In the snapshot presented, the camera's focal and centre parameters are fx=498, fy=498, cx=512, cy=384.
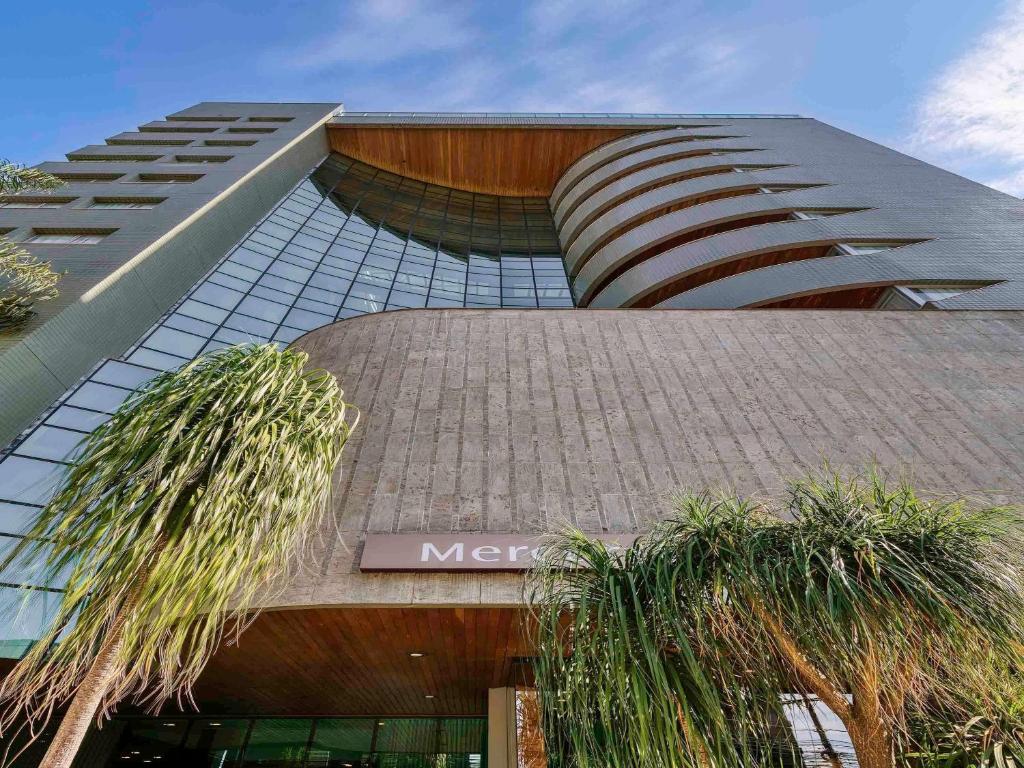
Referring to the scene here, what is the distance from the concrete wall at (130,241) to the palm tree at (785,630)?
1152 centimetres

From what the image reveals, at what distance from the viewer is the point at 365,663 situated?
7426 mm

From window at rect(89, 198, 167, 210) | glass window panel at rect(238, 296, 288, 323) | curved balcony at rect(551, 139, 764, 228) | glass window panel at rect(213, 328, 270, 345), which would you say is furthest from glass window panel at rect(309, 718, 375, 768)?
curved balcony at rect(551, 139, 764, 228)

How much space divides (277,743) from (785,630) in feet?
33.2

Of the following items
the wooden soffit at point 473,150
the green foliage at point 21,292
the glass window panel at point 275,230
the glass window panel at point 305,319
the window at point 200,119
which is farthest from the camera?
the wooden soffit at point 473,150

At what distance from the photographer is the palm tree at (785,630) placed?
3.60 meters

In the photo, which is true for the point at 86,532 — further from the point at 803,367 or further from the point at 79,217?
the point at 79,217

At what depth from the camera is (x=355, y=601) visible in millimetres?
5836

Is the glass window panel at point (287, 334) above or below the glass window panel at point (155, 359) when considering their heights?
above

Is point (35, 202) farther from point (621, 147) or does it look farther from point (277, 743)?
point (621, 147)

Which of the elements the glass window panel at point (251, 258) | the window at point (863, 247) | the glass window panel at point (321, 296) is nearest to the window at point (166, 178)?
the glass window panel at point (251, 258)

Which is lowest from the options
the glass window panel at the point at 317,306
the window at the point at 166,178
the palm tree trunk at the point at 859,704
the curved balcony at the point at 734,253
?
the palm tree trunk at the point at 859,704

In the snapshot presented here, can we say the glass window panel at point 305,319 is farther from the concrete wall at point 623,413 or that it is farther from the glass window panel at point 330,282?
the concrete wall at point 623,413

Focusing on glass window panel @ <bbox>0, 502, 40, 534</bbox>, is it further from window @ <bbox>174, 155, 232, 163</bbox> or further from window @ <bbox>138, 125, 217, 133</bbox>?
window @ <bbox>138, 125, 217, 133</bbox>

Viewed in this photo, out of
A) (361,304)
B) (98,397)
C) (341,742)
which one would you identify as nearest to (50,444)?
(98,397)
